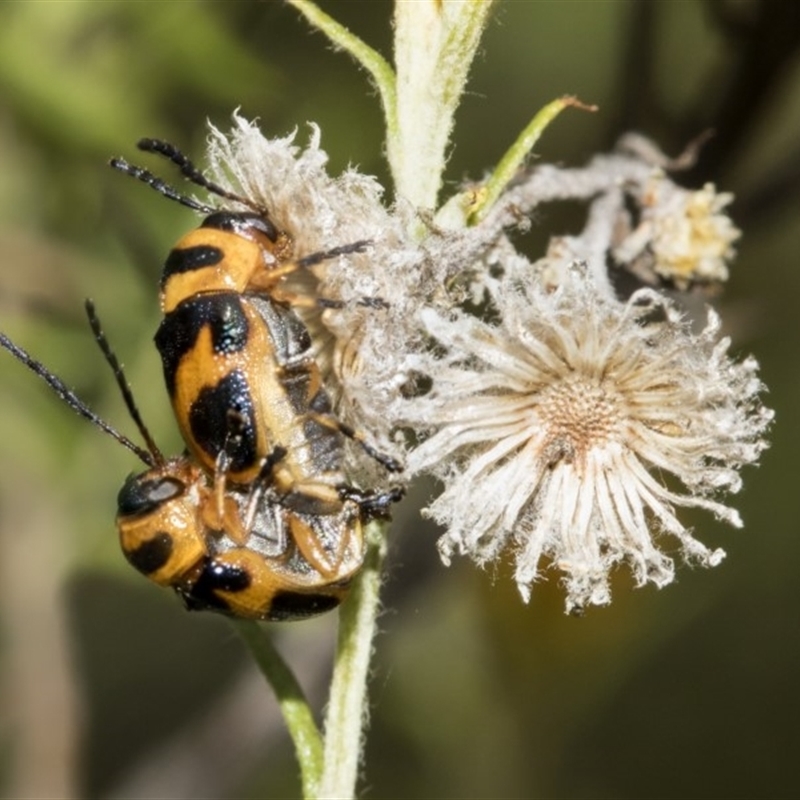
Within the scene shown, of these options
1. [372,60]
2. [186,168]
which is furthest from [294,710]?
[372,60]

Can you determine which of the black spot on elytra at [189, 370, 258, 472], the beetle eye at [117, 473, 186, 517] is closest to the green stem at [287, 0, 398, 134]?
the black spot on elytra at [189, 370, 258, 472]

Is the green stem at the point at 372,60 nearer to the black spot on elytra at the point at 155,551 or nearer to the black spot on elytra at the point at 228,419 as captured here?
the black spot on elytra at the point at 228,419

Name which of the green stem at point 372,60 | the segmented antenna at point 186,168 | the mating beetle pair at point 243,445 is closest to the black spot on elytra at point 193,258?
the mating beetle pair at point 243,445

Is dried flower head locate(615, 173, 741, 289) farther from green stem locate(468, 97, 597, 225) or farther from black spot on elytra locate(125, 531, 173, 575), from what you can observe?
black spot on elytra locate(125, 531, 173, 575)

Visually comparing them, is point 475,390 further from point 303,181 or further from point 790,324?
point 790,324

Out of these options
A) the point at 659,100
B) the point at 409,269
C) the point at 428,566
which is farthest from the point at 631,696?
the point at 409,269

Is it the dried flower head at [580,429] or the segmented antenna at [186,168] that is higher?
the segmented antenna at [186,168]
